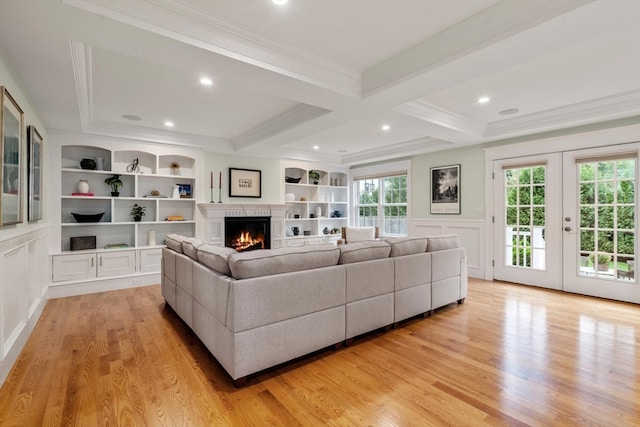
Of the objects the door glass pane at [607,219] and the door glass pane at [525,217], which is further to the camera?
the door glass pane at [525,217]

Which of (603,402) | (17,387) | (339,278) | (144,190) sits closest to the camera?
(603,402)

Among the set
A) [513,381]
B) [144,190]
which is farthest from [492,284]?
[144,190]

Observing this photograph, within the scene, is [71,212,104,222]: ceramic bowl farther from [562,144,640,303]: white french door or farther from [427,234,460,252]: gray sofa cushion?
[562,144,640,303]: white french door

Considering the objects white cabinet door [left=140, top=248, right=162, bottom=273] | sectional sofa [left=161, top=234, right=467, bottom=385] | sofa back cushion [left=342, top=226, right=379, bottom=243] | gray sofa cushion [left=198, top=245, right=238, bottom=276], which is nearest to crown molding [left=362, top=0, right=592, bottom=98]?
sectional sofa [left=161, top=234, right=467, bottom=385]

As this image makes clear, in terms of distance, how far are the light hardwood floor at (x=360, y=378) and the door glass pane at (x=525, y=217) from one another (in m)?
1.52

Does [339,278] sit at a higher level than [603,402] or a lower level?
higher

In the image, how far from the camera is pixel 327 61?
278cm

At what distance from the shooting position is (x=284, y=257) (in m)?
2.29

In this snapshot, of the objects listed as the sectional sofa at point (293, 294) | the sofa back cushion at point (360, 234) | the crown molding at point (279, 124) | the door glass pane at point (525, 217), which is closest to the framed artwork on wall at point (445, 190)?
the door glass pane at point (525, 217)

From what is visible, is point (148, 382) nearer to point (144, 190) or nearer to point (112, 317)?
point (112, 317)

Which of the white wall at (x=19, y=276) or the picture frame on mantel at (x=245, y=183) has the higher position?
the picture frame on mantel at (x=245, y=183)

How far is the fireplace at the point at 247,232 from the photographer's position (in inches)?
233

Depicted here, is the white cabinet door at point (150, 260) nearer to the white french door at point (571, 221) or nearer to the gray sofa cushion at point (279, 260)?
the gray sofa cushion at point (279, 260)

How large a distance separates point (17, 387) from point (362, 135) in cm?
502
